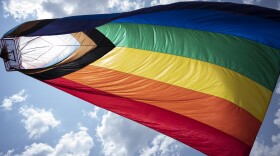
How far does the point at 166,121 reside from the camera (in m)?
4.70

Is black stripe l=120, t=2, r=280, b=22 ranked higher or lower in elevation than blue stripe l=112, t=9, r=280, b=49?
higher

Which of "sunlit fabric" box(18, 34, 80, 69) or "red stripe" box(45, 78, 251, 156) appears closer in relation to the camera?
"red stripe" box(45, 78, 251, 156)

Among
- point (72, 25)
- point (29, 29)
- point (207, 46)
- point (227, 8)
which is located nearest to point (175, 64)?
point (207, 46)

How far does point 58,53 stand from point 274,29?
12.3 ft

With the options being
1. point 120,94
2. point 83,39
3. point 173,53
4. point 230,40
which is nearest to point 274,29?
point 230,40

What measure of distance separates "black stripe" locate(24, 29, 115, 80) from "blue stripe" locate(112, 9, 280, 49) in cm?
46

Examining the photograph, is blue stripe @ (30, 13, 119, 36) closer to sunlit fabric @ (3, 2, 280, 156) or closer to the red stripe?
sunlit fabric @ (3, 2, 280, 156)

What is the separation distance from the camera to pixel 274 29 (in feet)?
15.7

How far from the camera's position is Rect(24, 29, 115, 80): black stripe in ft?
17.0

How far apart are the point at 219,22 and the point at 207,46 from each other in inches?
19.4

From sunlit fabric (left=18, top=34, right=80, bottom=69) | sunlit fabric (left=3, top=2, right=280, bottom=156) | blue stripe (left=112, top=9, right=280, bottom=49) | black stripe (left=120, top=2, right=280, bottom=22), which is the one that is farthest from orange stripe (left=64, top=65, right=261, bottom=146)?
black stripe (left=120, top=2, right=280, bottom=22)

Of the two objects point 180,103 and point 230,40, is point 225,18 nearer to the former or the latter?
point 230,40

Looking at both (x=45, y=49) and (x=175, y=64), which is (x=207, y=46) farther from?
(x=45, y=49)

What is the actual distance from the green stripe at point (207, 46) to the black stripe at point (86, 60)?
0.12 metres
